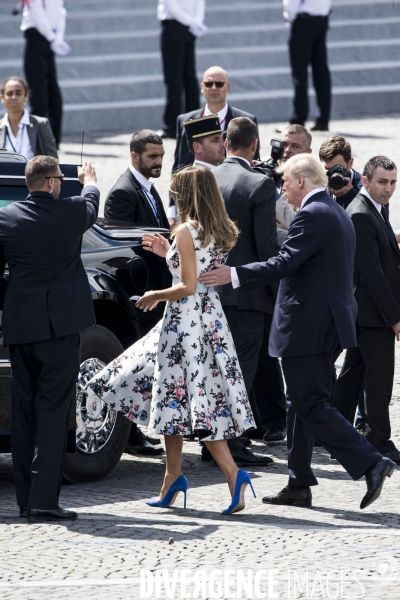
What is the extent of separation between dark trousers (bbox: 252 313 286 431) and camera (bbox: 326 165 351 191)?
95 centimetres

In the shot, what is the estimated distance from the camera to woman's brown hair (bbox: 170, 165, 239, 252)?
6.96 m

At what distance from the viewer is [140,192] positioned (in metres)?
8.91

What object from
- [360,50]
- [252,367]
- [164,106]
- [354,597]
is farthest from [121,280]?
[360,50]

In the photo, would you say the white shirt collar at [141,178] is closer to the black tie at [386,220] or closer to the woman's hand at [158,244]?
the black tie at [386,220]

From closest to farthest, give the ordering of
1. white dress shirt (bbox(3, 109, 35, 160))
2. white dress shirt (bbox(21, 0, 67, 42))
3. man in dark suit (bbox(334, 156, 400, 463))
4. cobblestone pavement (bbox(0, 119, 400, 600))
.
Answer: cobblestone pavement (bbox(0, 119, 400, 600)) < man in dark suit (bbox(334, 156, 400, 463)) < white dress shirt (bbox(3, 109, 35, 160)) < white dress shirt (bbox(21, 0, 67, 42))

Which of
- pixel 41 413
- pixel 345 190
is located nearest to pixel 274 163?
pixel 345 190

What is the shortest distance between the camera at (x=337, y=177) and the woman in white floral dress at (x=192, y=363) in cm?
147

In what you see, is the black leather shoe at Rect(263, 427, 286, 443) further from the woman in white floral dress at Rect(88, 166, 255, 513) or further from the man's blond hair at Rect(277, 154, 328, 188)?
the man's blond hair at Rect(277, 154, 328, 188)

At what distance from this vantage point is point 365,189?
8.11 meters

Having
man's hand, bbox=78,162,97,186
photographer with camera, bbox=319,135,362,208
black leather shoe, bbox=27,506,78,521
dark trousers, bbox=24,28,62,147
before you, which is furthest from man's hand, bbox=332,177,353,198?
dark trousers, bbox=24,28,62,147

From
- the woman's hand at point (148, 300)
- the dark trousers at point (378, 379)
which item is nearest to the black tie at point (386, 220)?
the dark trousers at point (378, 379)

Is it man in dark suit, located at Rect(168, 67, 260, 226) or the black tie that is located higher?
man in dark suit, located at Rect(168, 67, 260, 226)

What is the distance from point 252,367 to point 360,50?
12.8 metres

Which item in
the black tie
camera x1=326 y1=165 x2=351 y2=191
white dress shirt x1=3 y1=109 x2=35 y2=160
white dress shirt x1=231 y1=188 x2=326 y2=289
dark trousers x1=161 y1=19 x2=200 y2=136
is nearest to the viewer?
white dress shirt x1=231 y1=188 x2=326 y2=289
